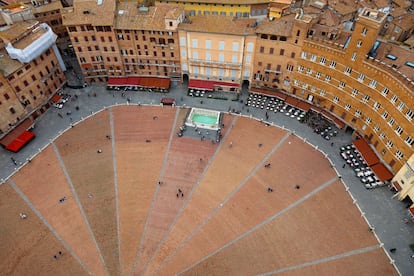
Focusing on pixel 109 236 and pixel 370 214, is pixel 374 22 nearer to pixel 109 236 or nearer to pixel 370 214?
pixel 370 214

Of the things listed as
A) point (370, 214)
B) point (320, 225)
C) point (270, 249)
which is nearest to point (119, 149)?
point (270, 249)

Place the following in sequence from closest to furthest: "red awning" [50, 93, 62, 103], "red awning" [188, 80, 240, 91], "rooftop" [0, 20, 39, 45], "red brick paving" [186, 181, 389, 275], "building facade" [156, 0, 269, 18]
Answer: "red brick paving" [186, 181, 389, 275] → "rooftop" [0, 20, 39, 45] → "red awning" [50, 93, 62, 103] → "red awning" [188, 80, 240, 91] → "building facade" [156, 0, 269, 18]

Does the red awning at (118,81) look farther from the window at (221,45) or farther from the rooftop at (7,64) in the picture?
the window at (221,45)

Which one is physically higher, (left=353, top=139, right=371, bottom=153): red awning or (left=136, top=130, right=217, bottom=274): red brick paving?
(left=353, top=139, right=371, bottom=153): red awning

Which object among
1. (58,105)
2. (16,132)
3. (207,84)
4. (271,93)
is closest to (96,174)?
(16,132)

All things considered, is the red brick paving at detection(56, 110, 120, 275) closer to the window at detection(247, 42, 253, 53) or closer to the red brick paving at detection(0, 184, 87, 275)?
the red brick paving at detection(0, 184, 87, 275)

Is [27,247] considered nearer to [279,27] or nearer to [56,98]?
[56,98]

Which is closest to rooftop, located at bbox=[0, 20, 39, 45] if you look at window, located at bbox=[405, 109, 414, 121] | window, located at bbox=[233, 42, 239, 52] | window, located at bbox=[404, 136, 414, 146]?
window, located at bbox=[233, 42, 239, 52]
